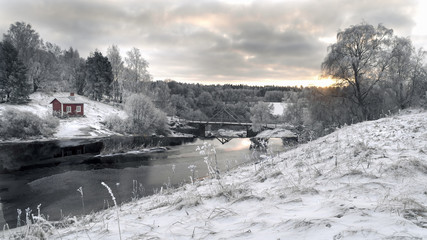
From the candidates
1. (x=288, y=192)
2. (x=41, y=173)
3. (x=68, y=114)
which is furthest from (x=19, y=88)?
(x=288, y=192)

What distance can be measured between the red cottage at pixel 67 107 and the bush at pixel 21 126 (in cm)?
941

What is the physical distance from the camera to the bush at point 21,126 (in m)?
34.2

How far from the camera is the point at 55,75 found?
2554 inches

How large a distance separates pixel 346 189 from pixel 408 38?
29.2 meters

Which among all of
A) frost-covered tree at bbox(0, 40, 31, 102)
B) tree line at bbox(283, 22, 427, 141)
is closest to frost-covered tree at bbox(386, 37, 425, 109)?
tree line at bbox(283, 22, 427, 141)

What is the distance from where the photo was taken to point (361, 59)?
25.9m

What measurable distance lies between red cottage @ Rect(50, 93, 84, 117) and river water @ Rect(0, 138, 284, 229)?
76.6ft

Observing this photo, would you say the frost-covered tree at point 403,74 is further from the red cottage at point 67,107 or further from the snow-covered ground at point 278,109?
the snow-covered ground at point 278,109

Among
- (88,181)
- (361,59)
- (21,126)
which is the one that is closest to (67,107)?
(21,126)

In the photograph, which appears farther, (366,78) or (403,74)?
(403,74)

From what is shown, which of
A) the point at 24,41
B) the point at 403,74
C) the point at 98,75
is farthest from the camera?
the point at 98,75

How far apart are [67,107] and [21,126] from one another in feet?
43.3

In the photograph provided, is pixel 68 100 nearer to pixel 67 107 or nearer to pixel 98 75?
pixel 67 107

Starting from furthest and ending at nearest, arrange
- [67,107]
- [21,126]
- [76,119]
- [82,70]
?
[82,70]
[67,107]
[76,119]
[21,126]
